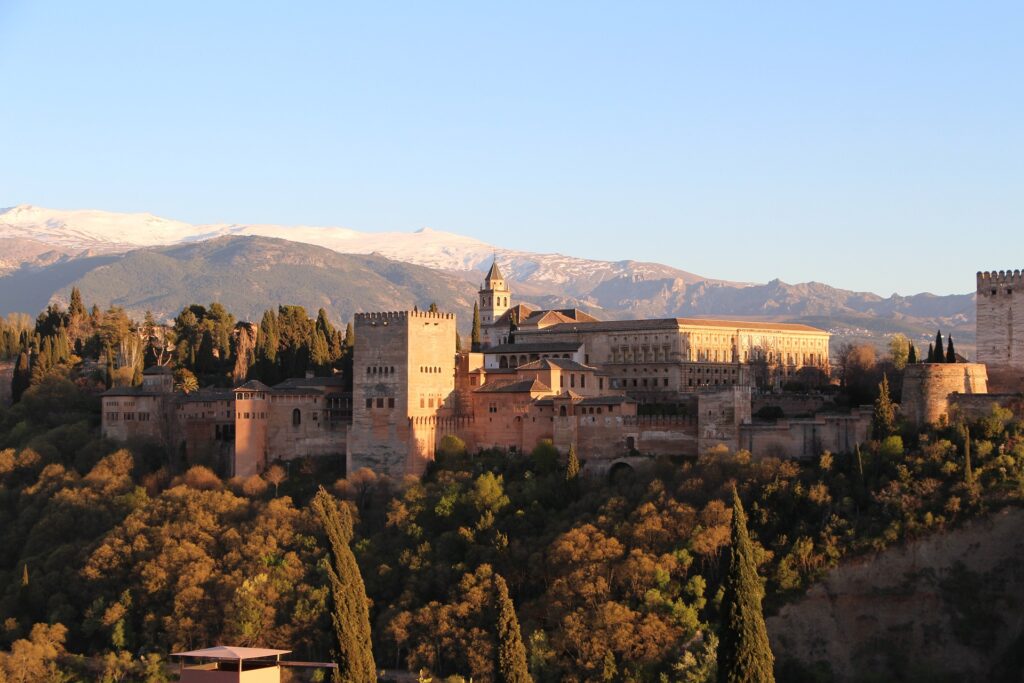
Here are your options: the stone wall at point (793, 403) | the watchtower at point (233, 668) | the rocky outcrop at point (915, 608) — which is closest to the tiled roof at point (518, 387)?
the stone wall at point (793, 403)

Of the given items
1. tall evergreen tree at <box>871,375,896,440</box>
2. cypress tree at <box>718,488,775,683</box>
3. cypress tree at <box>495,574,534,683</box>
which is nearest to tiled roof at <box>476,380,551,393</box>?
tall evergreen tree at <box>871,375,896,440</box>

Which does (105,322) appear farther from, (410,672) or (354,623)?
(354,623)

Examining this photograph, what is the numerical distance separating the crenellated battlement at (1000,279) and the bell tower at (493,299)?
117 ft

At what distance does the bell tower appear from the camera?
90688 mm

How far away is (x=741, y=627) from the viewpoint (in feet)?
136

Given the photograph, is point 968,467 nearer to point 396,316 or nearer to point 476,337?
point 396,316

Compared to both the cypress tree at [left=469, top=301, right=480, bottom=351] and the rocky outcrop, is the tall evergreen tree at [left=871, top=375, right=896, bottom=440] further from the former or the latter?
the cypress tree at [left=469, top=301, right=480, bottom=351]

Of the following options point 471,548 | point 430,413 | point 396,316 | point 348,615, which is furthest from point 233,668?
point 396,316

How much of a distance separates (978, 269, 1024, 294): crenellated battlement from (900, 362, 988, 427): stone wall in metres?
4.34

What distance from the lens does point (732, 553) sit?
139 feet

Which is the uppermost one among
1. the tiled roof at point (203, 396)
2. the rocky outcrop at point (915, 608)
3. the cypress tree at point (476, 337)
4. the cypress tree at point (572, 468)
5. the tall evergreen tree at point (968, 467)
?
the cypress tree at point (476, 337)

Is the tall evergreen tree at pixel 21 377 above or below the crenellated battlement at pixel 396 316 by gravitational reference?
below

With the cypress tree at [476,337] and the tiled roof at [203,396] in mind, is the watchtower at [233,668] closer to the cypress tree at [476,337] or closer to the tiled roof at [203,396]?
the tiled roof at [203,396]

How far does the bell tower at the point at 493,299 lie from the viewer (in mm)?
90688
